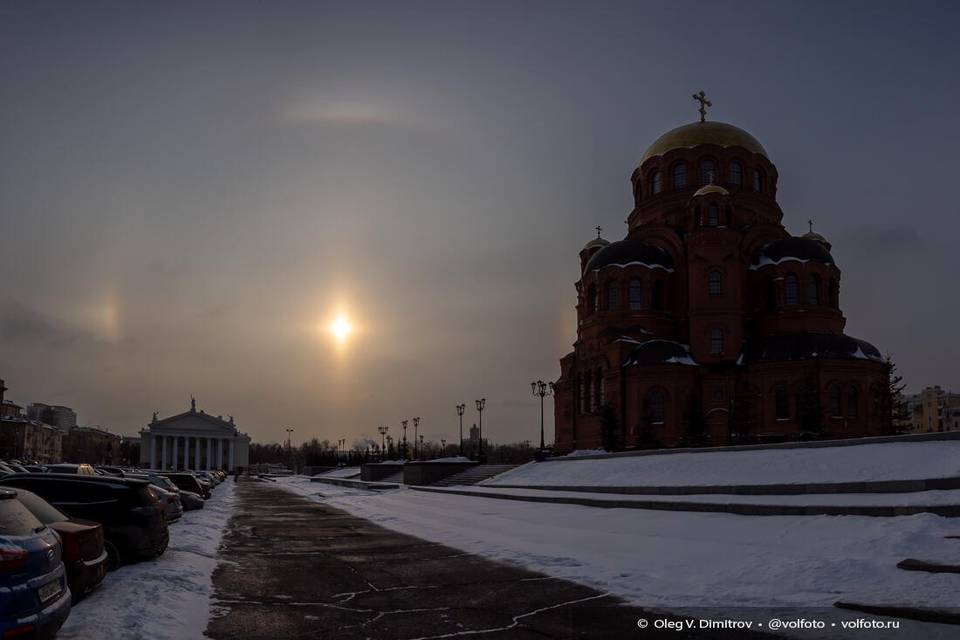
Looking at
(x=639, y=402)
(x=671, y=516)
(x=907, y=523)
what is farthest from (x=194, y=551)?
(x=639, y=402)

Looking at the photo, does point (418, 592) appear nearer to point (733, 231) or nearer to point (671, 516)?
point (671, 516)

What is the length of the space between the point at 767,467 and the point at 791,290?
91.7 feet

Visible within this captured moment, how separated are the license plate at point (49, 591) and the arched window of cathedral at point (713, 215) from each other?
49093 millimetres

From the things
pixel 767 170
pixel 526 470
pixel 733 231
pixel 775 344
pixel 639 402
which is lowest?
pixel 526 470

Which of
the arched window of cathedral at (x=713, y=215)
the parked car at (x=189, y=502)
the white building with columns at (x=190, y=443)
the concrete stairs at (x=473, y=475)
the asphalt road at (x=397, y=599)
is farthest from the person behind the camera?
the white building with columns at (x=190, y=443)

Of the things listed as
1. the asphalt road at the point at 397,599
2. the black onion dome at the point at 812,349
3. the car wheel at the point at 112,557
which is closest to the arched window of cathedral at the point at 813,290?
the black onion dome at the point at 812,349

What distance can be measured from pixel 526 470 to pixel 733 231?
854 inches

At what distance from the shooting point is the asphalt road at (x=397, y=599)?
312 inches

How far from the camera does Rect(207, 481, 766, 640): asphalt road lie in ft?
26.0

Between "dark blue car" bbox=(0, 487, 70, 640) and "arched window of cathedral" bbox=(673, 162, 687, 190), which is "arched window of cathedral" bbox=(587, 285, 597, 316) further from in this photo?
"dark blue car" bbox=(0, 487, 70, 640)

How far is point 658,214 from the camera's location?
55.7 metres

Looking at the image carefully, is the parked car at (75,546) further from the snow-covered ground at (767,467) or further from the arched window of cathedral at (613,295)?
the arched window of cathedral at (613,295)

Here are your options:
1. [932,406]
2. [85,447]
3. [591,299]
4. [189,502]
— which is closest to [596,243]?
[591,299]

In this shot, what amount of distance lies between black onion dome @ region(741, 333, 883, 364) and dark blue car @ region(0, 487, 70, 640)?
144 ft
